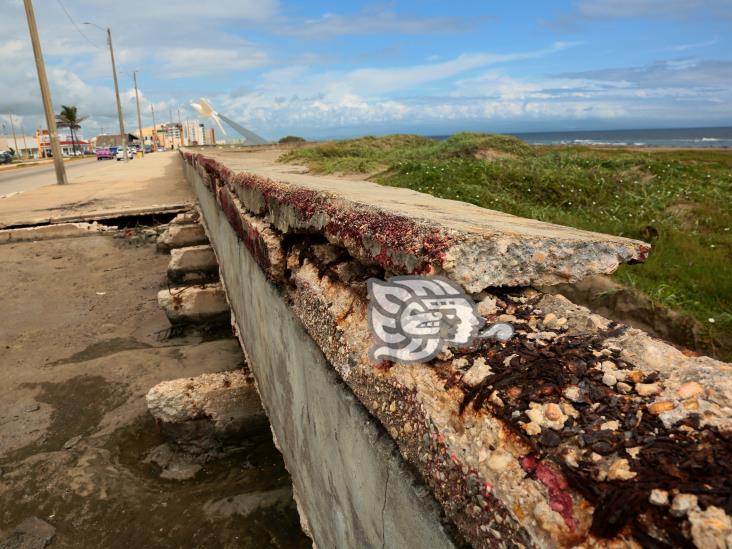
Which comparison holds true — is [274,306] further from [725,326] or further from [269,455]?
[725,326]

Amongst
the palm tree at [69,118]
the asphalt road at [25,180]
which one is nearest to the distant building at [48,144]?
the palm tree at [69,118]

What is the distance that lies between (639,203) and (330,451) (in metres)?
5.89

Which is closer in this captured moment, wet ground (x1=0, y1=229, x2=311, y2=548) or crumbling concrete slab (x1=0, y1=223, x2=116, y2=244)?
wet ground (x1=0, y1=229, x2=311, y2=548)

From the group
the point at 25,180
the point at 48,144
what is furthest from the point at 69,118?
the point at 25,180

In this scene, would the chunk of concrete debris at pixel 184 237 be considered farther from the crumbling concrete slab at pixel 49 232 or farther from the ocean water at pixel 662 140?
the ocean water at pixel 662 140

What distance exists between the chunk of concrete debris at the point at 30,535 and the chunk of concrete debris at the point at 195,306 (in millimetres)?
2317

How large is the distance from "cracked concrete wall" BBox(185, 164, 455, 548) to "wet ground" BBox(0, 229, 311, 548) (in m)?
0.50

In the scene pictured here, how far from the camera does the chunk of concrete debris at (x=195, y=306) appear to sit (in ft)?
15.9

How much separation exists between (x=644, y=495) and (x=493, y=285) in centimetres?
60

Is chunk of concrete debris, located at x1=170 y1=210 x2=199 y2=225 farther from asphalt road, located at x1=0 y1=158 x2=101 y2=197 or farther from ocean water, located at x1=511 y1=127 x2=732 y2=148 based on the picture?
ocean water, located at x1=511 y1=127 x2=732 y2=148

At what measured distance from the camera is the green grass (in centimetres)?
375

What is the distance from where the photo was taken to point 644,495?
1.99 feet

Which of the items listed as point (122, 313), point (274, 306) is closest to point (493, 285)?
point (274, 306)

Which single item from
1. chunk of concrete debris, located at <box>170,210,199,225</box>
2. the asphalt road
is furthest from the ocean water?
chunk of concrete debris, located at <box>170,210,199,225</box>
